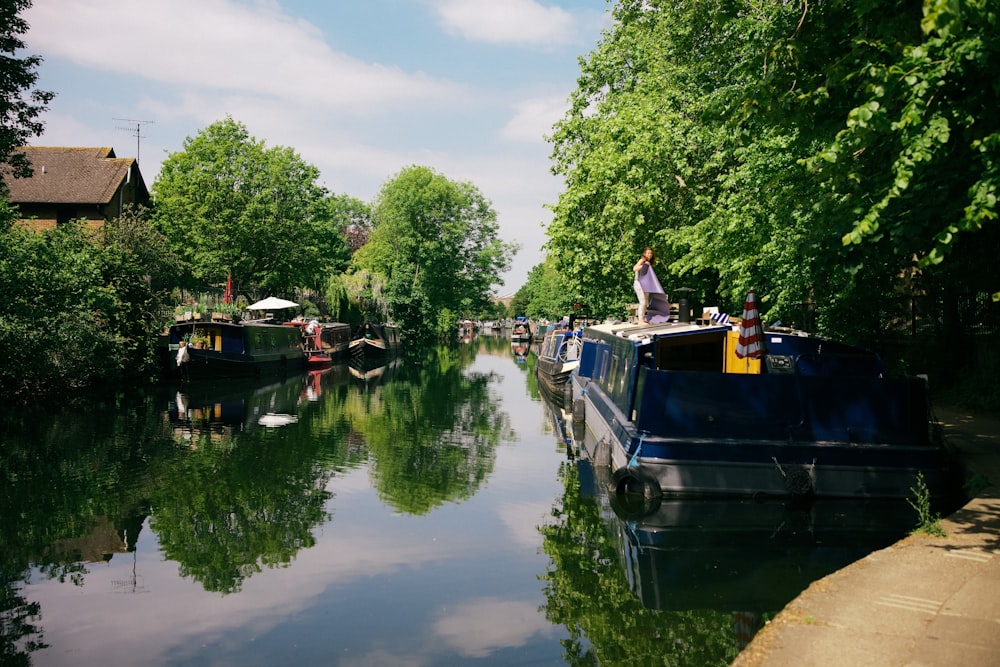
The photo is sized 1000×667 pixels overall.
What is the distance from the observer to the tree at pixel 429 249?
6756cm

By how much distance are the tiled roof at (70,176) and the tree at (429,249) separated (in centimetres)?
2266

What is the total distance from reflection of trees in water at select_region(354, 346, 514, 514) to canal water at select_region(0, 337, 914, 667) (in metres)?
0.10

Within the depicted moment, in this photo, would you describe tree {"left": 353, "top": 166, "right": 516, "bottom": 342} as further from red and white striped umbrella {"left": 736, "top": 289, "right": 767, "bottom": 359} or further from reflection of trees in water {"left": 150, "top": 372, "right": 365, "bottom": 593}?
red and white striped umbrella {"left": 736, "top": 289, "right": 767, "bottom": 359}

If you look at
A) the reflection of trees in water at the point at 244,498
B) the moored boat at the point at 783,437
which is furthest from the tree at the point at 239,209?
the moored boat at the point at 783,437

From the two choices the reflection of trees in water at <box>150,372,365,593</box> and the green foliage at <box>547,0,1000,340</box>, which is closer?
the green foliage at <box>547,0,1000,340</box>

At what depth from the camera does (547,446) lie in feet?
64.2

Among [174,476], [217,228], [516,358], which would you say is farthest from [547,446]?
[516,358]

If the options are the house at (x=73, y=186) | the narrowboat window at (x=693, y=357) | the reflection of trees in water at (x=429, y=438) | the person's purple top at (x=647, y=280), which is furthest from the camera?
the house at (x=73, y=186)

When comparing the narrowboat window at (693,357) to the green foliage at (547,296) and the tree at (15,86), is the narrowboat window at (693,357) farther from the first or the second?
the green foliage at (547,296)

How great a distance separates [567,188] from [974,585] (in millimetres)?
25557

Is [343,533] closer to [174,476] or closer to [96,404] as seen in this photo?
[174,476]

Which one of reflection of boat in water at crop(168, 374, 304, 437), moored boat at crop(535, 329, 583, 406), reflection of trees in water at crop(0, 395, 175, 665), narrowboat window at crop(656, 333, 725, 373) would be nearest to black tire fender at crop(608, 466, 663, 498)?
narrowboat window at crop(656, 333, 725, 373)

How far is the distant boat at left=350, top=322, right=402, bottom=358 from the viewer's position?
4975 cm

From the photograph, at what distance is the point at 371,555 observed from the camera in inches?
410
